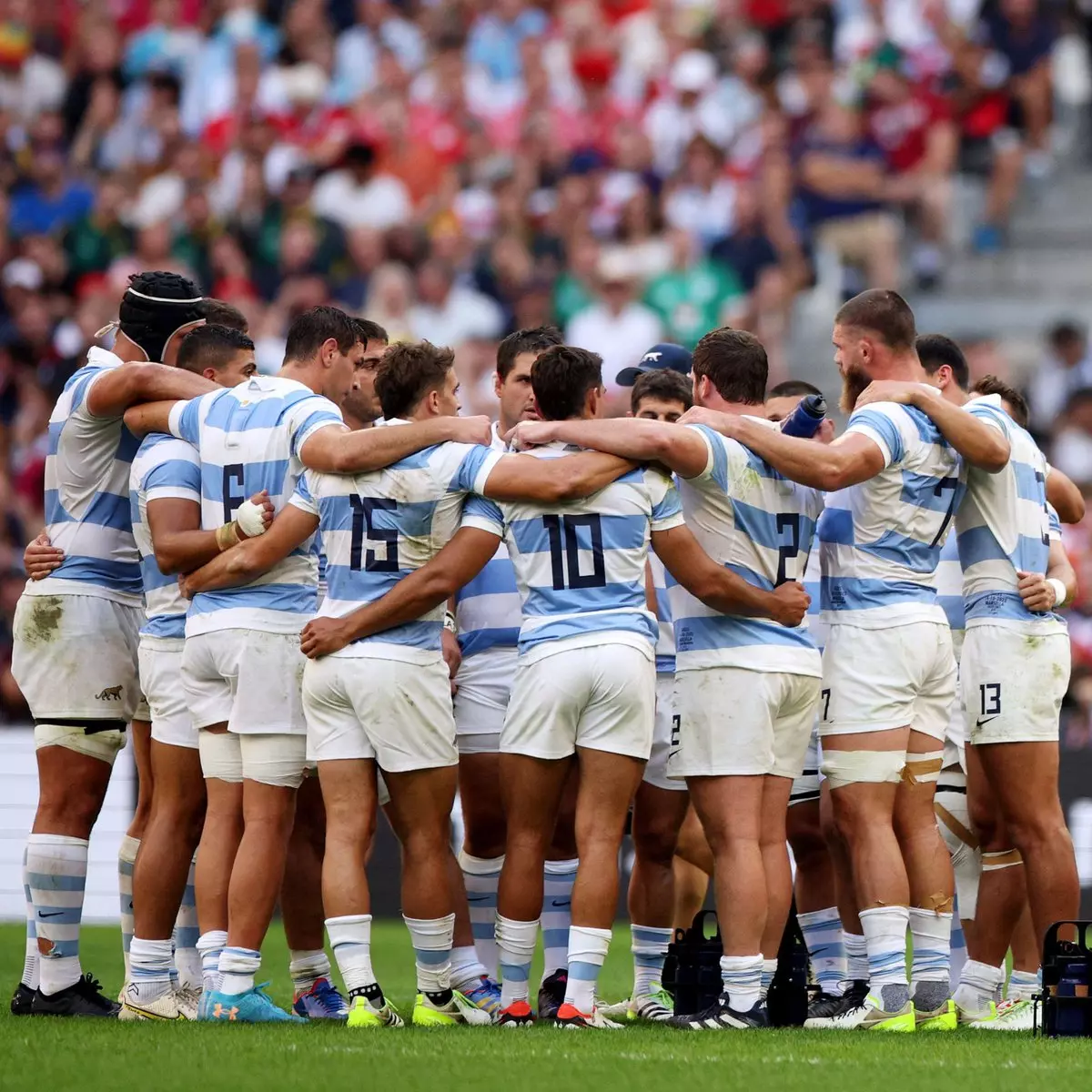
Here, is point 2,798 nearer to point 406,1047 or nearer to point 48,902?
point 48,902

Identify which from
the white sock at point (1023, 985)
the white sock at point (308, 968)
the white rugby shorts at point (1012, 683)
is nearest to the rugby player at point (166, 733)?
the white sock at point (308, 968)

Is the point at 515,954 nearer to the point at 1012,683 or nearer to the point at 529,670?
the point at 529,670

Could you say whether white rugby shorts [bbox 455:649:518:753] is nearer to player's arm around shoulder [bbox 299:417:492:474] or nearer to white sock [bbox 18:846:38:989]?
player's arm around shoulder [bbox 299:417:492:474]

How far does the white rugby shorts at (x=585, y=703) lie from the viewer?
7246 mm

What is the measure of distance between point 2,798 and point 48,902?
538 cm

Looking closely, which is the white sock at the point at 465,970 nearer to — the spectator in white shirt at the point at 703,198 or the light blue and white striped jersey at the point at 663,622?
the light blue and white striped jersey at the point at 663,622

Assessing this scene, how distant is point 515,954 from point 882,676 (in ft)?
5.75

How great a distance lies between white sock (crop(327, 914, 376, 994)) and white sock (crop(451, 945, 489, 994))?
27.4 inches

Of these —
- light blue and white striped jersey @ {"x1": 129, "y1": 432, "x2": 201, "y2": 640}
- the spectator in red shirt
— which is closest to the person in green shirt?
the spectator in red shirt

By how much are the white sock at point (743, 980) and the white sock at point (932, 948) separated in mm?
716

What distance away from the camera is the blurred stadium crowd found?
18.0 metres

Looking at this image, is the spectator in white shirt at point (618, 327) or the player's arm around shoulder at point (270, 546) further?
the spectator in white shirt at point (618, 327)

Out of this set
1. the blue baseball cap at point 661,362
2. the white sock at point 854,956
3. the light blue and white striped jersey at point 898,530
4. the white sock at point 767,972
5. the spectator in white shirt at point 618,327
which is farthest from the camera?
the spectator in white shirt at point 618,327

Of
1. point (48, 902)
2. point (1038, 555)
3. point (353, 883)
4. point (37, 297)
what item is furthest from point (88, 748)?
point (37, 297)
